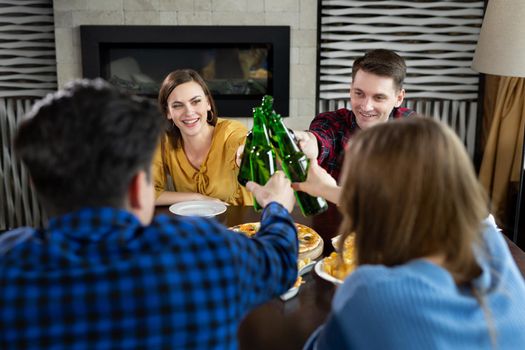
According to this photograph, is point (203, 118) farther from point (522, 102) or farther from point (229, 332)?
point (522, 102)

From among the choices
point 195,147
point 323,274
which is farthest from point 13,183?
point 323,274

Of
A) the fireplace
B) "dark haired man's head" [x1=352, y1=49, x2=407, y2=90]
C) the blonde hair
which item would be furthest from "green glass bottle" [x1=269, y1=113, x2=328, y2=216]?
the fireplace

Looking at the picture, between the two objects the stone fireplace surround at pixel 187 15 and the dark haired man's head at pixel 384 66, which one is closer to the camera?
the dark haired man's head at pixel 384 66

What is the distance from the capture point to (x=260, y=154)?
4.83 ft

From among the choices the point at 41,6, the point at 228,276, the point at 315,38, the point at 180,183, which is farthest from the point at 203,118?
the point at 41,6

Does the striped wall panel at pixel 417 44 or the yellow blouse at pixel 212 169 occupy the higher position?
the striped wall panel at pixel 417 44

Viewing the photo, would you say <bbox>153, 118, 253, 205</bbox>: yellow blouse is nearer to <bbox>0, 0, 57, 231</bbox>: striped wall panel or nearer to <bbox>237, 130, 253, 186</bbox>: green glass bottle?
<bbox>237, 130, 253, 186</bbox>: green glass bottle

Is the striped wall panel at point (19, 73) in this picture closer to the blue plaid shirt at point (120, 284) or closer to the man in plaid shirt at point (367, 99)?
the man in plaid shirt at point (367, 99)

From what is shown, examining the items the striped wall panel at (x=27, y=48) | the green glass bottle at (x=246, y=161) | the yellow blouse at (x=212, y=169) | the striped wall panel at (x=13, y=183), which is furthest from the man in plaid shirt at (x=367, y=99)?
the striped wall panel at (x=13, y=183)

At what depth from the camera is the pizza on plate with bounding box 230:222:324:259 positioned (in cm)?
152

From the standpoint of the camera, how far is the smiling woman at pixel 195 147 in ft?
7.47

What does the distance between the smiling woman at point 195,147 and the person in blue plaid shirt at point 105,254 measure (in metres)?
1.38

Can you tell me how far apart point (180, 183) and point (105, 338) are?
5.30 ft

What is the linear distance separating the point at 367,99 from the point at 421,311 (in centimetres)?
152
